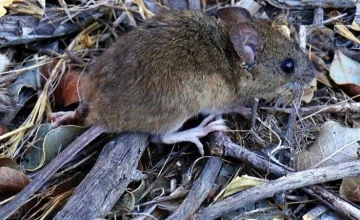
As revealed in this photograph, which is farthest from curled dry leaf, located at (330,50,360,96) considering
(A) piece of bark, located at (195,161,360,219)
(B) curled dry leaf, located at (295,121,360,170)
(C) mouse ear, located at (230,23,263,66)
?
(A) piece of bark, located at (195,161,360,219)

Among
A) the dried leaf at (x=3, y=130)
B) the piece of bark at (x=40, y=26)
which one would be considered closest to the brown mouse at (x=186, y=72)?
the dried leaf at (x=3, y=130)

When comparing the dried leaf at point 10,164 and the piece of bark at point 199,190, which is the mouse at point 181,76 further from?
the dried leaf at point 10,164

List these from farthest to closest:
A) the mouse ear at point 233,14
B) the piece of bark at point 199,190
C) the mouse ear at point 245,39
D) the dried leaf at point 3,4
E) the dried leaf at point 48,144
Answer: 1. the dried leaf at point 3,4
2. the mouse ear at point 233,14
3. the mouse ear at point 245,39
4. the dried leaf at point 48,144
5. the piece of bark at point 199,190

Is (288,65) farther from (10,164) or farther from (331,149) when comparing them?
(10,164)

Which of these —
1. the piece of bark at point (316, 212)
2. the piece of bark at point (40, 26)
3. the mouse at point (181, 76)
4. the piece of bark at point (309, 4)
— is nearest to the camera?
the piece of bark at point (316, 212)

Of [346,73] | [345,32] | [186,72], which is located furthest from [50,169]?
[345,32]

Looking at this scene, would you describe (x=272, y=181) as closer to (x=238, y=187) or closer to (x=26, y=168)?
(x=238, y=187)

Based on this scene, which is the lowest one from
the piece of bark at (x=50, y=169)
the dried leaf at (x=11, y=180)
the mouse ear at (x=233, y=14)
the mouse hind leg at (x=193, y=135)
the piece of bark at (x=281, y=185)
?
the piece of bark at (x=281, y=185)
